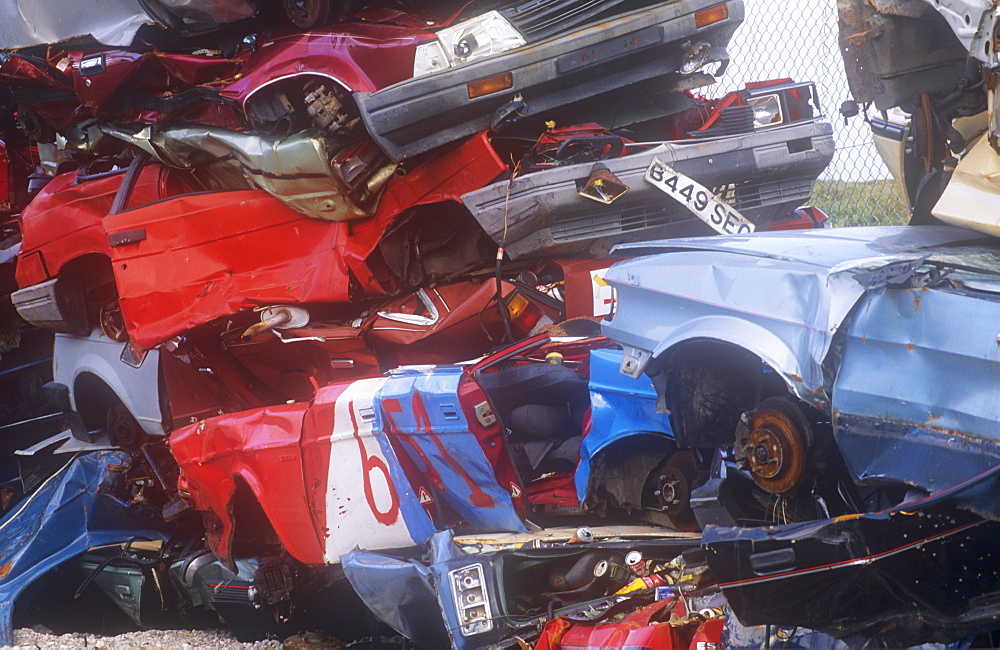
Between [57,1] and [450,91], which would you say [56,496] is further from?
[450,91]

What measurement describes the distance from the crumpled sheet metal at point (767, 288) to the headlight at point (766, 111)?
196 centimetres

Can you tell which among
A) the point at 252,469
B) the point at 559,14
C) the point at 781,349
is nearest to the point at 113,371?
the point at 252,469

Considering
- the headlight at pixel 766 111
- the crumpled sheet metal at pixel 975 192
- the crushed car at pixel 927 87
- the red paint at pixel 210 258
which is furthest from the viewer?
the red paint at pixel 210 258

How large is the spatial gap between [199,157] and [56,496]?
2.63 metres

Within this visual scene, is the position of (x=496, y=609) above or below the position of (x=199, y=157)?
below

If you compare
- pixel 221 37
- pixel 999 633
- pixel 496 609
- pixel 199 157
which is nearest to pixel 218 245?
pixel 199 157

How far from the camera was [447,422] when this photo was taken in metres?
4.40

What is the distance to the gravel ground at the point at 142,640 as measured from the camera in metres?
5.93

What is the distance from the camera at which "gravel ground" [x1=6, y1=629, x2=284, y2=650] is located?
19.5 feet

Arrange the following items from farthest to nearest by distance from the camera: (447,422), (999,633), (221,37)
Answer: (221,37)
(447,422)
(999,633)

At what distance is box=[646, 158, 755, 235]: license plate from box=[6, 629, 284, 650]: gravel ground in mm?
3613

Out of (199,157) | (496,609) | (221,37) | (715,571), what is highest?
(221,37)

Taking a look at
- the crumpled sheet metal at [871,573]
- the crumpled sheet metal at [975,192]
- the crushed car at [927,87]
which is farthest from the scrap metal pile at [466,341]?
the crushed car at [927,87]

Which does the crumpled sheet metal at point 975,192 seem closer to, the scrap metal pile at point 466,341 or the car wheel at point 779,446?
the scrap metal pile at point 466,341
